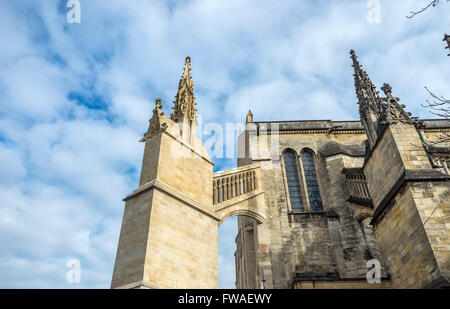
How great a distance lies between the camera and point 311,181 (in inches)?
603

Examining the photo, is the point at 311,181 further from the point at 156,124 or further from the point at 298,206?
the point at 156,124

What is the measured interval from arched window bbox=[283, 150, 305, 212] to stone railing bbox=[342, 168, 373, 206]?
230 centimetres

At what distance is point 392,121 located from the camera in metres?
8.25

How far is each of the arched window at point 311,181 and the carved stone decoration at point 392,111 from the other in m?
6.69

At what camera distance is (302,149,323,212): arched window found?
14.5 m

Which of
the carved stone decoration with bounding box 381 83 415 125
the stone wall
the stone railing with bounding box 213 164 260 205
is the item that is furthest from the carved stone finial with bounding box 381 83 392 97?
the stone railing with bounding box 213 164 260 205

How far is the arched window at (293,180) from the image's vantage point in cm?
1456

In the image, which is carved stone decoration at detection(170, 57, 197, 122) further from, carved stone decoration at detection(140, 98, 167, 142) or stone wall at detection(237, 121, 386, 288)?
stone wall at detection(237, 121, 386, 288)

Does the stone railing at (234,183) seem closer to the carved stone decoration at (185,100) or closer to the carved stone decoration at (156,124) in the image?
the carved stone decoration at (185,100)
